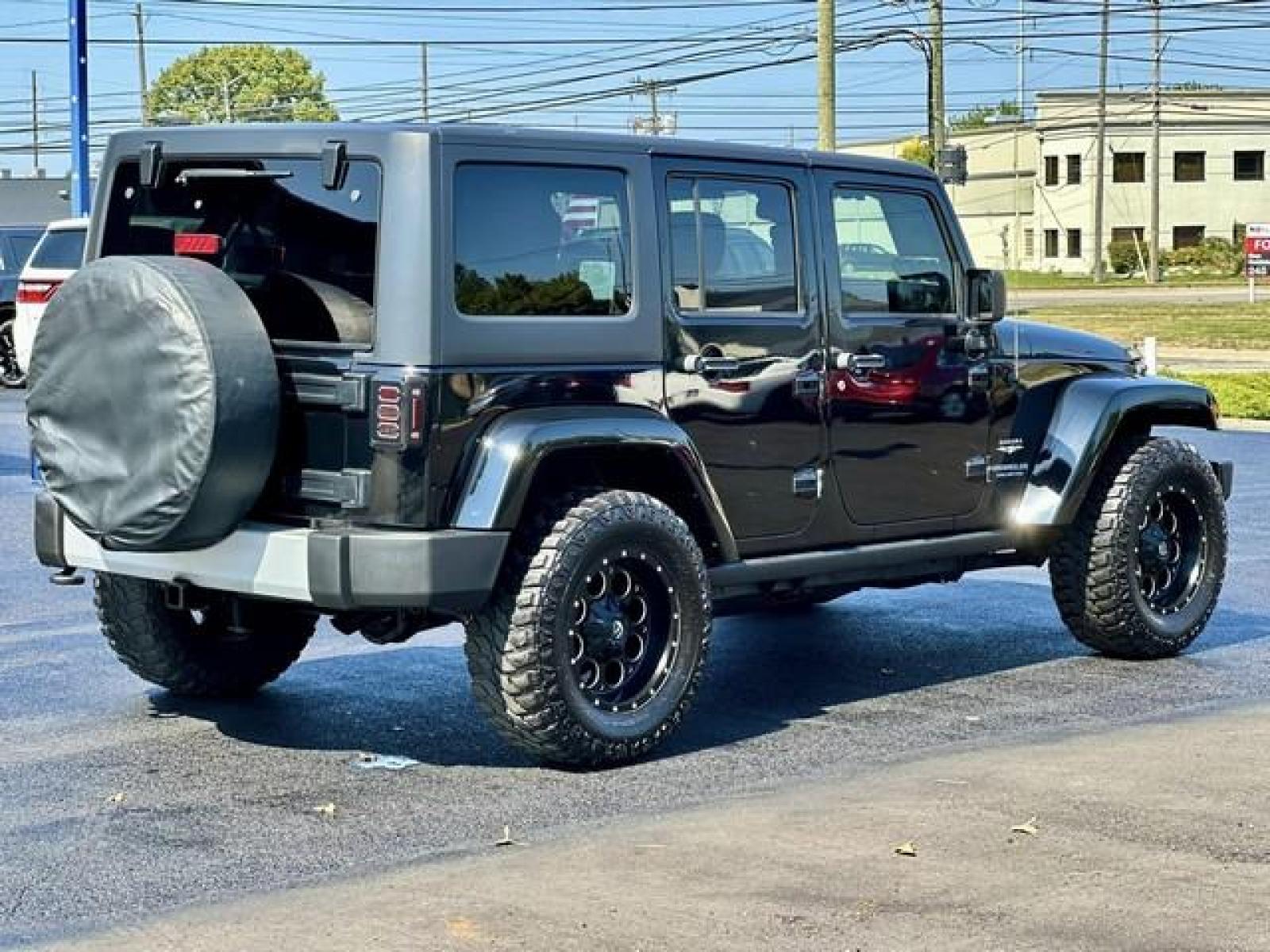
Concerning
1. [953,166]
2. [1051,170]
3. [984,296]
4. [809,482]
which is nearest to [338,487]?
[809,482]

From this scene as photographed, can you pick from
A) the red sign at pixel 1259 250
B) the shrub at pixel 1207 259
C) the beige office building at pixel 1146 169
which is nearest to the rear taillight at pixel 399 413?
the red sign at pixel 1259 250

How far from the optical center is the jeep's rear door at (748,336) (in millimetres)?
7840

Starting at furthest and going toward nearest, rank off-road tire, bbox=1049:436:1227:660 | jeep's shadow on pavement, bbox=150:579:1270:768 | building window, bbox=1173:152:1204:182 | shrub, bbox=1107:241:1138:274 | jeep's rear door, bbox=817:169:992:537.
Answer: building window, bbox=1173:152:1204:182, shrub, bbox=1107:241:1138:274, off-road tire, bbox=1049:436:1227:660, jeep's rear door, bbox=817:169:992:537, jeep's shadow on pavement, bbox=150:579:1270:768

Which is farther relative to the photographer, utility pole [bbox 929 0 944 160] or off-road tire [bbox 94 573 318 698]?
utility pole [bbox 929 0 944 160]

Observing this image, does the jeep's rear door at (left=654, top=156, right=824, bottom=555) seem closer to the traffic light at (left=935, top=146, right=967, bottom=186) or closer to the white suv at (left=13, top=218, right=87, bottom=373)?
the white suv at (left=13, top=218, right=87, bottom=373)

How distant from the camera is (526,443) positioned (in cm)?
711

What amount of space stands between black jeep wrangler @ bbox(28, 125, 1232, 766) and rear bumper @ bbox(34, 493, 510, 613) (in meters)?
0.01

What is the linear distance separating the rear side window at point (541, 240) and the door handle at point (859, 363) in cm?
104

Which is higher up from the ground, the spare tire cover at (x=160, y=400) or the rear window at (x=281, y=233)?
the rear window at (x=281, y=233)

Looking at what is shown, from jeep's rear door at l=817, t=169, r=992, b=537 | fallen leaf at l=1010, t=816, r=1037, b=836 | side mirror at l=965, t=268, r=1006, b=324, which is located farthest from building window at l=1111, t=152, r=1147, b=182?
fallen leaf at l=1010, t=816, r=1037, b=836

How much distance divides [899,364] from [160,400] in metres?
2.96

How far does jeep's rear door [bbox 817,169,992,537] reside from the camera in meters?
8.43

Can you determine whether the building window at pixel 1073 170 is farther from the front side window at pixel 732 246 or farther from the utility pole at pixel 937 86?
the front side window at pixel 732 246

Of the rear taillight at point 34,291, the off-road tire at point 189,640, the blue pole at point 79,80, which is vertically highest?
the blue pole at point 79,80
